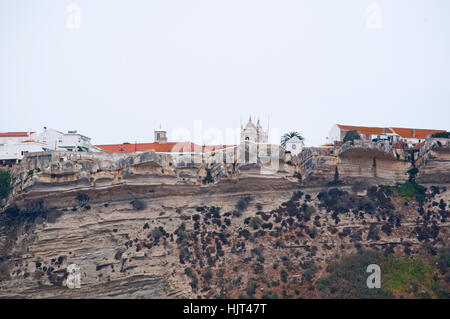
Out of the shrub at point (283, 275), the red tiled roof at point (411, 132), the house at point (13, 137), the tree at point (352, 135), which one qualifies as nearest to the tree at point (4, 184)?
the house at point (13, 137)

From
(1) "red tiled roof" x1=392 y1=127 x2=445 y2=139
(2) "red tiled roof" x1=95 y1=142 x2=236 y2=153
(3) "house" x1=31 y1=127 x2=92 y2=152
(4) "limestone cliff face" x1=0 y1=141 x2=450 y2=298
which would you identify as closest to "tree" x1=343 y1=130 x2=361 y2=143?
(1) "red tiled roof" x1=392 y1=127 x2=445 y2=139

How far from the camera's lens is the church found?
83.9m

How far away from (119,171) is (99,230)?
5.03 metres

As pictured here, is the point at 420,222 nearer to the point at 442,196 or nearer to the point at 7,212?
the point at 442,196

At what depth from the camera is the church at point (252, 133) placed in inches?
3302

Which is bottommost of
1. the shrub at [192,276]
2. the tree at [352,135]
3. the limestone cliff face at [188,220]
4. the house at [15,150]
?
the shrub at [192,276]

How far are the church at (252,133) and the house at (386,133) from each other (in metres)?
7.56

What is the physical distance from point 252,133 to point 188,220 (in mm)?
21853

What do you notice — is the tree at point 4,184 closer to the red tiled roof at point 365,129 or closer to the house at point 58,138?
the house at point 58,138

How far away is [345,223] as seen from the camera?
2486 inches

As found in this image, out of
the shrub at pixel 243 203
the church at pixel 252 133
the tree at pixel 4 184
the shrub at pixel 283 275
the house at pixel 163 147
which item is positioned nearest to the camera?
the shrub at pixel 283 275

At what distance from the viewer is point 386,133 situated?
78.9 m
